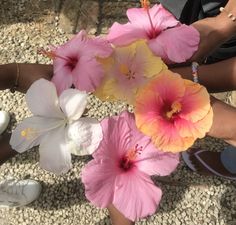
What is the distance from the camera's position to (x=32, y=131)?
0.79 metres

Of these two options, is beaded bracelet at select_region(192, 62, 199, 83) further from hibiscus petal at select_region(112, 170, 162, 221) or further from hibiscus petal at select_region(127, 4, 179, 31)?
hibiscus petal at select_region(112, 170, 162, 221)

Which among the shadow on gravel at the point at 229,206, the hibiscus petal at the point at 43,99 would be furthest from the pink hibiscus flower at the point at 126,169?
the shadow on gravel at the point at 229,206

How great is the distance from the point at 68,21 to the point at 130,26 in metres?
1.25

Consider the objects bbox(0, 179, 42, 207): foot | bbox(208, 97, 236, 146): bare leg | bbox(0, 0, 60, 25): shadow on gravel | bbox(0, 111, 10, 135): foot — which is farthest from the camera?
bbox(0, 0, 60, 25): shadow on gravel

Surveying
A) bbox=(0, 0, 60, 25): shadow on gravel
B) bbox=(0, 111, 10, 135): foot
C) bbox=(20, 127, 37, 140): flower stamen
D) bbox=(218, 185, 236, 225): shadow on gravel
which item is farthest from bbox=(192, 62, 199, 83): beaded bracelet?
bbox=(0, 0, 60, 25): shadow on gravel

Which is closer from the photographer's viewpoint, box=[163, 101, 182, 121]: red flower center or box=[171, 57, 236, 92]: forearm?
box=[163, 101, 182, 121]: red flower center

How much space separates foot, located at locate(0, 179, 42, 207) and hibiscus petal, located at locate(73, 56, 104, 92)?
0.92 meters

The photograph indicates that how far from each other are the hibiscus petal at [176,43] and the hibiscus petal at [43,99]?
22 centimetres

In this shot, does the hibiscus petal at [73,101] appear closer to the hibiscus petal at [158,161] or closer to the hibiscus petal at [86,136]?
the hibiscus petal at [86,136]

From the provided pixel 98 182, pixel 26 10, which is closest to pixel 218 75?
pixel 98 182

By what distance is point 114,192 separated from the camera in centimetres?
76

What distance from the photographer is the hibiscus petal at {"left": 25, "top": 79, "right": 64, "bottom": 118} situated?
30.7 inches

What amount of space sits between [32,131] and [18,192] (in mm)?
900


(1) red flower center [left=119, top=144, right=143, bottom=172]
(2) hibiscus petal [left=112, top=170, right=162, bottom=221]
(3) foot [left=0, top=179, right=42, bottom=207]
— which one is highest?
(1) red flower center [left=119, top=144, right=143, bottom=172]
